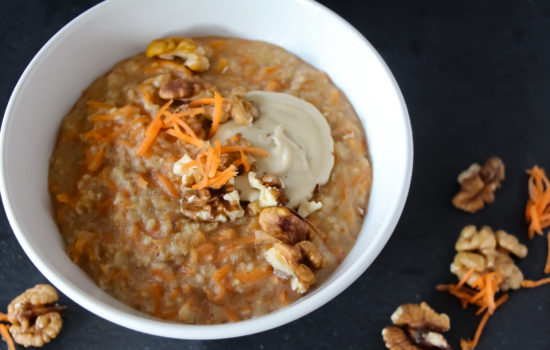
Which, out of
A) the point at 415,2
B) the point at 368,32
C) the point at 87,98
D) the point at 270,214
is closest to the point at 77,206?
the point at 87,98

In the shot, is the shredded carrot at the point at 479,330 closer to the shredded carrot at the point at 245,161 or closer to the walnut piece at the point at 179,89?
the shredded carrot at the point at 245,161

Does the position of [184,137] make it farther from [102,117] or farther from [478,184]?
[478,184]

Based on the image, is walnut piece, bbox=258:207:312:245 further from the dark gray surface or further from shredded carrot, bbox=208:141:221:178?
the dark gray surface

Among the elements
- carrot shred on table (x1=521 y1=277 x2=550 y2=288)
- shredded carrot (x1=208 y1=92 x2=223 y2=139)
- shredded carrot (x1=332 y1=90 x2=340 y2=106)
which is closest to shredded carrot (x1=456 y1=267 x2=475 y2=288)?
carrot shred on table (x1=521 y1=277 x2=550 y2=288)

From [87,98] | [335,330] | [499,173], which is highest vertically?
[499,173]

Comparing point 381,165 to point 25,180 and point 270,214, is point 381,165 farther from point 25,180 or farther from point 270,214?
point 25,180

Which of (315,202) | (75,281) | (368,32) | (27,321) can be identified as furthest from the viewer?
(368,32)
